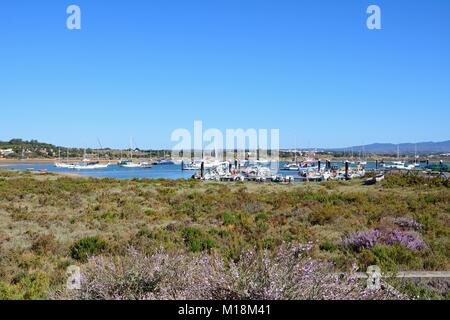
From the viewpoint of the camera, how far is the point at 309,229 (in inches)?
500

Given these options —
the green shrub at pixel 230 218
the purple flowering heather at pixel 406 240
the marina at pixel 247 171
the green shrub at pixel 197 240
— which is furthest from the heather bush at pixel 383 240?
the marina at pixel 247 171

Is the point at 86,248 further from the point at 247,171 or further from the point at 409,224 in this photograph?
the point at 247,171

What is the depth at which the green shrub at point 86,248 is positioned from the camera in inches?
367

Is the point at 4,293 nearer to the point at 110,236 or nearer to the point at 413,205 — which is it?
the point at 110,236

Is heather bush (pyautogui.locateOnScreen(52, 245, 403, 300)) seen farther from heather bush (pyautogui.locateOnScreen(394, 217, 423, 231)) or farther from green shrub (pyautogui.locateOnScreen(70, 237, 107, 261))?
heather bush (pyautogui.locateOnScreen(394, 217, 423, 231))

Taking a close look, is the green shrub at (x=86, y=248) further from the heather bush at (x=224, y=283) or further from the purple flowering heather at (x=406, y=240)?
the purple flowering heather at (x=406, y=240)

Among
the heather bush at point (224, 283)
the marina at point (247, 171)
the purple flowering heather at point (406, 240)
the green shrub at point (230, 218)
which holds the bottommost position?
the marina at point (247, 171)

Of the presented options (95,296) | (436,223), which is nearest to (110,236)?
(95,296)

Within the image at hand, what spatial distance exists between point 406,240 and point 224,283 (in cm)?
708

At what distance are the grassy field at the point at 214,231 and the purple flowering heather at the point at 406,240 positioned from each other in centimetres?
2

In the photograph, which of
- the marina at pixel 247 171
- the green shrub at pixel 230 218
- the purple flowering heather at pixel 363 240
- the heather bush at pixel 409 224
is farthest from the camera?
the marina at pixel 247 171

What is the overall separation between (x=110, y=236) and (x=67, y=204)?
8.41 meters

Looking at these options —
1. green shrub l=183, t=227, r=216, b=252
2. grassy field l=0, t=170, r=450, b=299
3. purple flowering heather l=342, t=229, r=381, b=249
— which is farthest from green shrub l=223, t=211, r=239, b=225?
purple flowering heather l=342, t=229, r=381, b=249
